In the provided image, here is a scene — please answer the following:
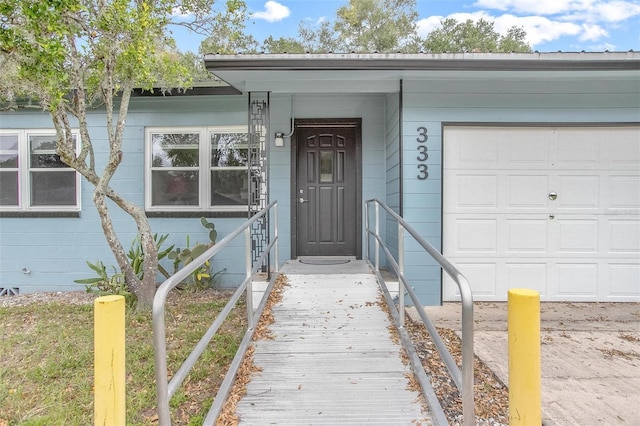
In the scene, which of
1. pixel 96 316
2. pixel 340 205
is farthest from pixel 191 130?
pixel 96 316

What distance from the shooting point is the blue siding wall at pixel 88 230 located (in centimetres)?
564

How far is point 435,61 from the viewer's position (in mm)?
4062

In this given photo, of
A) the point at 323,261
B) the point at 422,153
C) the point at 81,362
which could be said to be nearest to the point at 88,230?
the point at 81,362

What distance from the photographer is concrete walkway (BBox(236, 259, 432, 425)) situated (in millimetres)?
2154

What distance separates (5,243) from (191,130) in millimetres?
3311

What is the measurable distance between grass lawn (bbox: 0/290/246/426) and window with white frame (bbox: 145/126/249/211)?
1.65 metres

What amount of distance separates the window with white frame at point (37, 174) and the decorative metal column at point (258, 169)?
2.98m

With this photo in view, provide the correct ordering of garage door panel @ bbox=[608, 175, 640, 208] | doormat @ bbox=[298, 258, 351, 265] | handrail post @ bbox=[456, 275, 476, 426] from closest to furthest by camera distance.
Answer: handrail post @ bbox=[456, 275, 476, 426], garage door panel @ bbox=[608, 175, 640, 208], doormat @ bbox=[298, 258, 351, 265]

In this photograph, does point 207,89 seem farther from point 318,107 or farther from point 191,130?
point 318,107

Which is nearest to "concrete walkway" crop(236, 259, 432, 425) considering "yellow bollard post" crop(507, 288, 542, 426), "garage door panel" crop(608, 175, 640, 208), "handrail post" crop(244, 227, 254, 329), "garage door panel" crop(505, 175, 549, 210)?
"handrail post" crop(244, 227, 254, 329)

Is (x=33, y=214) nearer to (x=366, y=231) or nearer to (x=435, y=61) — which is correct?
(x=366, y=231)

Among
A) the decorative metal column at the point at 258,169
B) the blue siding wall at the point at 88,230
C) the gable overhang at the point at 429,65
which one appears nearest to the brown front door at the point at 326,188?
the decorative metal column at the point at 258,169

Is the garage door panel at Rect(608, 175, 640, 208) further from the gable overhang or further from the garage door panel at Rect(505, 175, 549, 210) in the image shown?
the gable overhang

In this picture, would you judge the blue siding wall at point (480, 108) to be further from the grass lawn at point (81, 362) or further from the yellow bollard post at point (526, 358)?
the yellow bollard post at point (526, 358)
